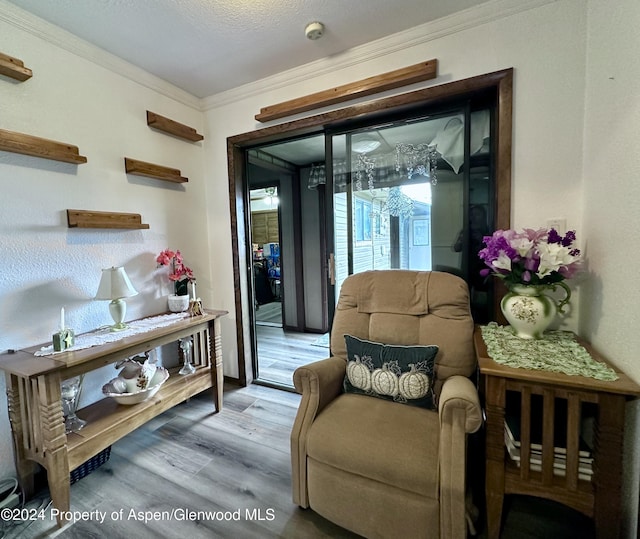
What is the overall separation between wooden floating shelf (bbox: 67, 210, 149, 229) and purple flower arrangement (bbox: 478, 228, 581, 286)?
2.31m

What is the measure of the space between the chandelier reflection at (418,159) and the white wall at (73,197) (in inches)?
72.2

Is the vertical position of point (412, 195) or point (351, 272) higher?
point (412, 195)

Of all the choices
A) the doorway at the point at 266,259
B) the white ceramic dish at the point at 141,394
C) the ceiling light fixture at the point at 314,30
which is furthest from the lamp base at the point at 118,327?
the doorway at the point at 266,259

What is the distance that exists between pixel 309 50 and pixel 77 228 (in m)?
1.91

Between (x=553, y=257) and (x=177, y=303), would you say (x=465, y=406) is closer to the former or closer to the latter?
(x=553, y=257)

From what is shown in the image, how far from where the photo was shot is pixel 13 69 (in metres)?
1.49

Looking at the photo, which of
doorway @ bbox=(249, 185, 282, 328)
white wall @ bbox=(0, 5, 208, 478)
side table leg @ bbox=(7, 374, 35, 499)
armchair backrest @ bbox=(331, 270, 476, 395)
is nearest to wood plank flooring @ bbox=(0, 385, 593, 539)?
side table leg @ bbox=(7, 374, 35, 499)

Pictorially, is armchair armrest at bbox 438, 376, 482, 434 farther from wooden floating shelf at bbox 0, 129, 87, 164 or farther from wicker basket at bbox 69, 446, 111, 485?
wooden floating shelf at bbox 0, 129, 87, 164

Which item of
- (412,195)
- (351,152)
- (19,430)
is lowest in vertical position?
(19,430)

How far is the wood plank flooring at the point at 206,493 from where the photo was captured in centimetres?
130

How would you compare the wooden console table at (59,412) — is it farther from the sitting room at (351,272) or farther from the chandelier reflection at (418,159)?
the chandelier reflection at (418,159)

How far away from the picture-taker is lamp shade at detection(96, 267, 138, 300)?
68.0 inches

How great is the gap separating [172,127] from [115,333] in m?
1.64

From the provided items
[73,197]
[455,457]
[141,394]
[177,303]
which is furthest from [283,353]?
[455,457]
